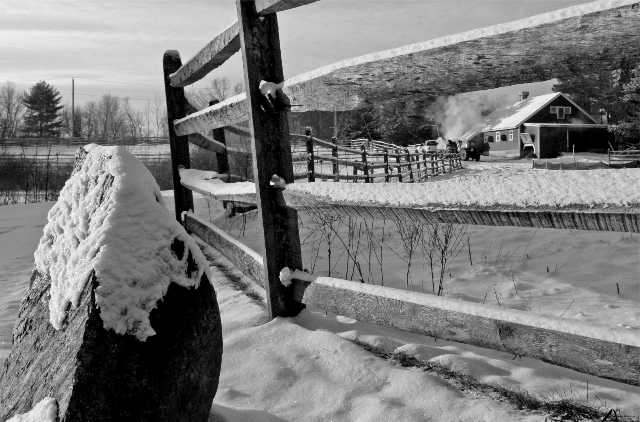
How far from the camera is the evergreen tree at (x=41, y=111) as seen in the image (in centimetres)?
6612

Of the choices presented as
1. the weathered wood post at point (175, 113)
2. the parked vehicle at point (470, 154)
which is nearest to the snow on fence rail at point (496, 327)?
the weathered wood post at point (175, 113)

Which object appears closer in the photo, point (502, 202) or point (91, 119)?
point (502, 202)

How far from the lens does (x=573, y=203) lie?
1.32 m

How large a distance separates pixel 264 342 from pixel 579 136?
4356 centimetres

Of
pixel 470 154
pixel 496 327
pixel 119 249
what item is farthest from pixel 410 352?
pixel 470 154

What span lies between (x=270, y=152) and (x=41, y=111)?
74.2 metres

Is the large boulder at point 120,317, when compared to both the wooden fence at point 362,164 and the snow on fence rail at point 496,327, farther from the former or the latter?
the wooden fence at point 362,164

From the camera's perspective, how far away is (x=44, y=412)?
1379mm

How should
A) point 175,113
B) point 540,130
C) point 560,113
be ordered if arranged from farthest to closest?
point 560,113 → point 540,130 → point 175,113

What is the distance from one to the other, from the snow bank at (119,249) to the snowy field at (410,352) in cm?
55

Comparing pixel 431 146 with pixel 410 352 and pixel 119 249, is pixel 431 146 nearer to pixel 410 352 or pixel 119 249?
pixel 410 352

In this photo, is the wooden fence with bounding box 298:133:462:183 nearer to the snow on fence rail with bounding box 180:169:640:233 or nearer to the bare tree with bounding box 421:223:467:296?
the bare tree with bounding box 421:223:467:296

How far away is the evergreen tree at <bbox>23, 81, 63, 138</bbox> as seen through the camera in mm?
66125

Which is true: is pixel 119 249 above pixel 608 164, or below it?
above
